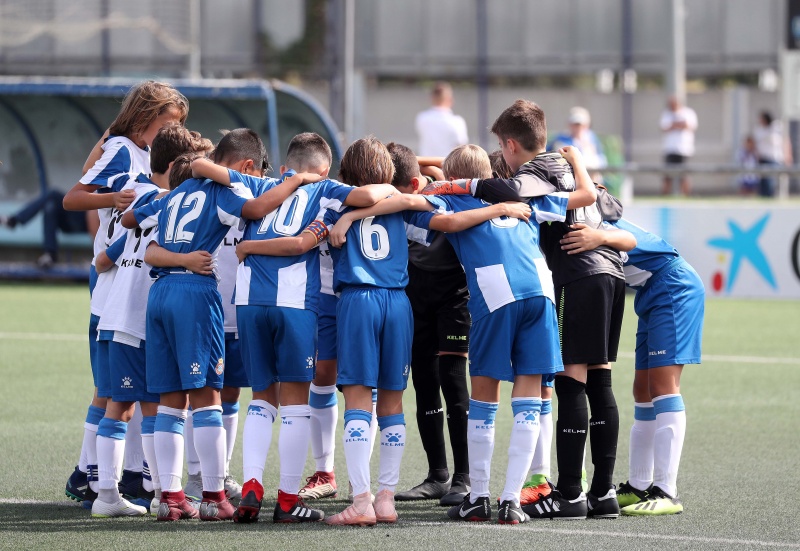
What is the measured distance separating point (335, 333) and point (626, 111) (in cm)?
3092

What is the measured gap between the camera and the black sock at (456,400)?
635 cm

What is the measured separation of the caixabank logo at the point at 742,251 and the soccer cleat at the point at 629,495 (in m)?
8.90

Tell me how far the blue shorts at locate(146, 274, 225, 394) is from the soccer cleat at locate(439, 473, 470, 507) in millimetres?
1322

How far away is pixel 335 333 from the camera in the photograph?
6.23m

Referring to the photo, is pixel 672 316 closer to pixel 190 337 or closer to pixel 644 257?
pixel 644 257

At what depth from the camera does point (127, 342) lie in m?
5.85

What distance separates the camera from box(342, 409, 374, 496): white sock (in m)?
5.59

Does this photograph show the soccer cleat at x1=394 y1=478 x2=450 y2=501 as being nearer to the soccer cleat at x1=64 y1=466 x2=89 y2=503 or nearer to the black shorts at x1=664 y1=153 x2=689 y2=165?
the soccer cleat at x1=64 y1=466 x2=89 y2=503

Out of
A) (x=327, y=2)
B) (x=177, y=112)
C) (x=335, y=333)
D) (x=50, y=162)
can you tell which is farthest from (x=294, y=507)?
(x=327, y=2)

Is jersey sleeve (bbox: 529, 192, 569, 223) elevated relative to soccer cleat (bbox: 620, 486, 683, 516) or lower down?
elevated

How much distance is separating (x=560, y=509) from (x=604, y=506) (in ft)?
0.71

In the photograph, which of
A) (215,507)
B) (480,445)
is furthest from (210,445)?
(480,445)

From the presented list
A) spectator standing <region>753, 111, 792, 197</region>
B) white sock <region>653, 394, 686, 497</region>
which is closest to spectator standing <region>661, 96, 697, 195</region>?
spectator standing <region>753, 111, 792, 197</region>

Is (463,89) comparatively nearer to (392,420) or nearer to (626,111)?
(626,111)
